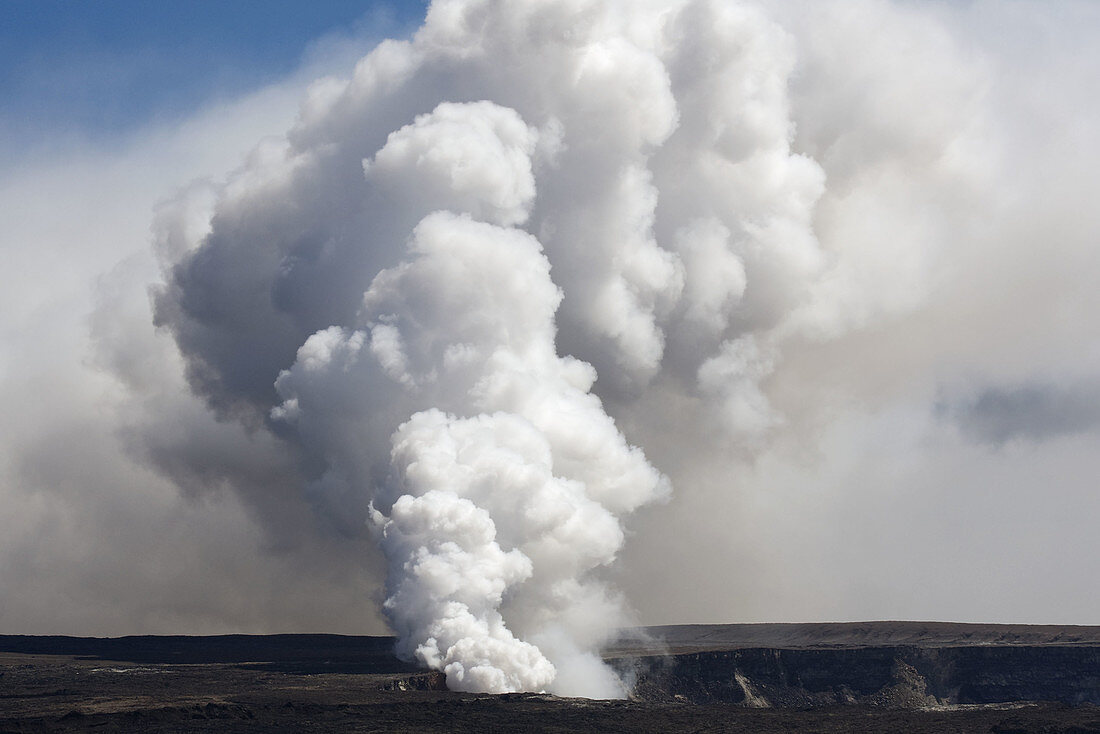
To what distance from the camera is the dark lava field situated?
216ft

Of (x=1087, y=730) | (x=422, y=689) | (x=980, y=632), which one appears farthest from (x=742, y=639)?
(x=1087, y=730)

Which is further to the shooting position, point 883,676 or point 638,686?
point 883,676

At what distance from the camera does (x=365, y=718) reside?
65625 mm

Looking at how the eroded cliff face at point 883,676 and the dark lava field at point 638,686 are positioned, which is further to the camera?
the eroded cliff face at point 883,676

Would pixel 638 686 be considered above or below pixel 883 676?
below

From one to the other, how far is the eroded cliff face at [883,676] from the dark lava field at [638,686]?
14cm

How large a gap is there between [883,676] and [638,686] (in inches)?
945

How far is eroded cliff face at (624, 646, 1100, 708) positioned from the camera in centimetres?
10456

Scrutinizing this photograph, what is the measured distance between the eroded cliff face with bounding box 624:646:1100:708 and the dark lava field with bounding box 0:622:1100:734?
5.6 inches

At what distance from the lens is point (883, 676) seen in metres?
108

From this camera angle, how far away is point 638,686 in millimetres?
101312

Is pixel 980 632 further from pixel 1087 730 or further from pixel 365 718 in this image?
pixel 365 718

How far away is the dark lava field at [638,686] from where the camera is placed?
65.8 metres

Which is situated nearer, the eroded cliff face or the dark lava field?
the dark lava field
